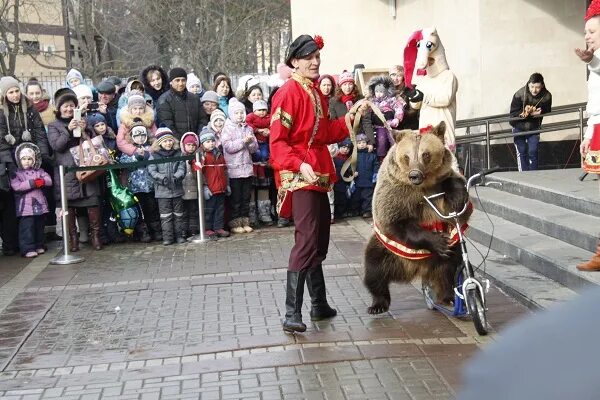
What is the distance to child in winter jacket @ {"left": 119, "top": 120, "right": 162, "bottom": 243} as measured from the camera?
11555 millimetres

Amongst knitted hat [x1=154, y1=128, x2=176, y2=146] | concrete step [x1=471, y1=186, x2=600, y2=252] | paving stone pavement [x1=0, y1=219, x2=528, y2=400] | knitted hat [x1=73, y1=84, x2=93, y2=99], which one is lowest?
Answer: paving stone pavement [x1=0, y1=219, x2=528, y2=400]

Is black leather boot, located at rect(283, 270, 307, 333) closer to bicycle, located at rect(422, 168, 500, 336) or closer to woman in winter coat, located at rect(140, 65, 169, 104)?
bicycle, located at rect(422, 168, 500, 336)

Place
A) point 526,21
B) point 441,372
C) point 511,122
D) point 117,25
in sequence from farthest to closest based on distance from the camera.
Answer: point 117,25 < point 526,21 < point 511,122 < point 441,372

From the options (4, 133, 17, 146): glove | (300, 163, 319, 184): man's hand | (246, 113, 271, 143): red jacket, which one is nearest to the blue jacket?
(246, 113, 271, 143): red jacket

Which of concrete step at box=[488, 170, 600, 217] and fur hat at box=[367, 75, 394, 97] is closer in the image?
concrete step at box=[488, 170, 600, 217]

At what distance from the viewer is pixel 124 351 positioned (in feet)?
22.1

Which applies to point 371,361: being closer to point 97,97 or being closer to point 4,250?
point 4,250

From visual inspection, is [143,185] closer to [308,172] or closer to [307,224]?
[307,224]

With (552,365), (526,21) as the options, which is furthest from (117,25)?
(552,365)

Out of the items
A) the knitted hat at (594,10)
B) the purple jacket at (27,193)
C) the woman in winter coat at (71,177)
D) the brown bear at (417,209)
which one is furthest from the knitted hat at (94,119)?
the knitted hat at (594,10)

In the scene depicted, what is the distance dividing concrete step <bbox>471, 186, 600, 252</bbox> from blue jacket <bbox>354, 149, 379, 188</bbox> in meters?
1.57

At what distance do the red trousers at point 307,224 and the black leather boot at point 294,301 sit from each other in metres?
0.06

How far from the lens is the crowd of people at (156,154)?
439 inches

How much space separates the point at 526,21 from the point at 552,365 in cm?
1425
